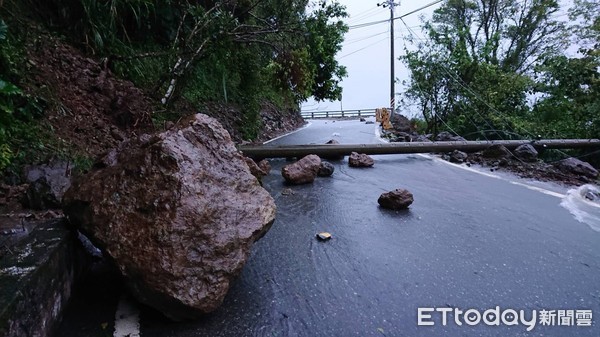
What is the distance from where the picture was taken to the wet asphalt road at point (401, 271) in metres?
2.10

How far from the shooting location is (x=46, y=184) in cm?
305

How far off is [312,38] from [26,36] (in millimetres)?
4871

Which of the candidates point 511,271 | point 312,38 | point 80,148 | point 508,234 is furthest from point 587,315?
point 312,38

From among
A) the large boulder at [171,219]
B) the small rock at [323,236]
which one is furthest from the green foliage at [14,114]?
the small rock at [323,236]

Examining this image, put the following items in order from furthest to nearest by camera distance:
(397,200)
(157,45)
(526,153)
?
(157,45) → (526,153) → (397,200)

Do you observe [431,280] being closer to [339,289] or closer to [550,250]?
[339,289]

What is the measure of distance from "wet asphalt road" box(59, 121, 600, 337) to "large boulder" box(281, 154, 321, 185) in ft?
3.13

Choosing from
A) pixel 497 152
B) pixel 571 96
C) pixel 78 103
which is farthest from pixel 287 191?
pixel 571 96

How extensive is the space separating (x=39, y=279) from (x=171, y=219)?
0.70 metres

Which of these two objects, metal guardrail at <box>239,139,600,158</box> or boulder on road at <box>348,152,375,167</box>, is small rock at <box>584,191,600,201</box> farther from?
boulder on road at <box>348,152,375,167</box>

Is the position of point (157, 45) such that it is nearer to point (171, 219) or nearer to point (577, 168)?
point (171, 219)

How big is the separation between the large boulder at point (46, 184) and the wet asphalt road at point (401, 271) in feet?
4.05

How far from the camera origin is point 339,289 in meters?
2.50

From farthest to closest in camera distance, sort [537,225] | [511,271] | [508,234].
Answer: [537,225] → [508,234] → [511,271]
